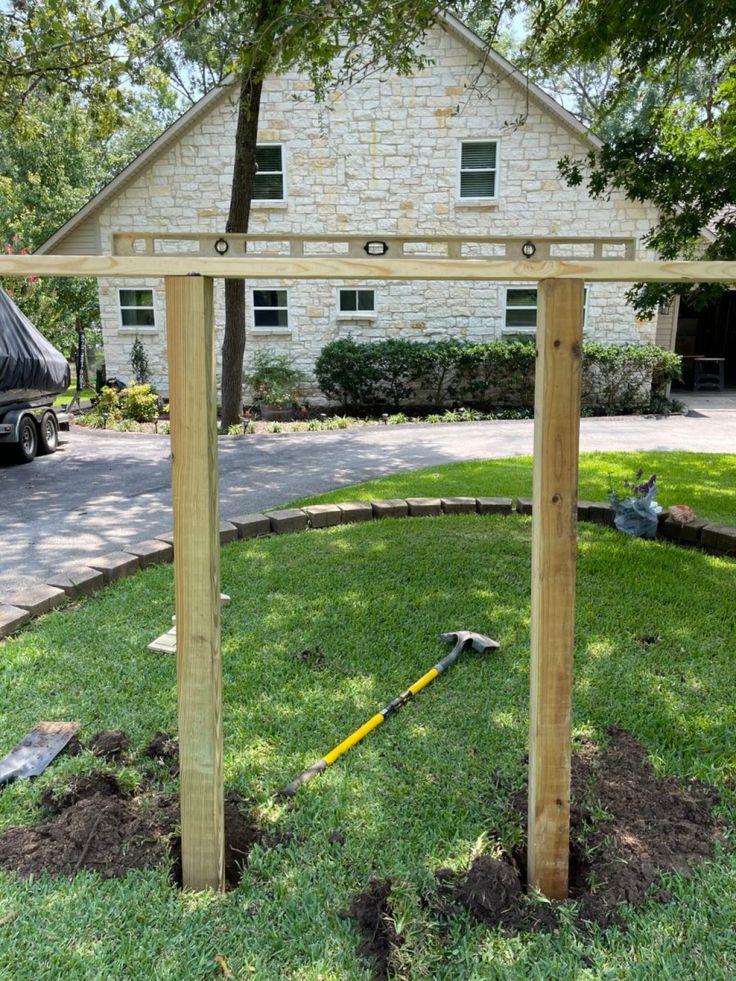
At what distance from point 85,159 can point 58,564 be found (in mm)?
25419

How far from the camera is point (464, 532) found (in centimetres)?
540

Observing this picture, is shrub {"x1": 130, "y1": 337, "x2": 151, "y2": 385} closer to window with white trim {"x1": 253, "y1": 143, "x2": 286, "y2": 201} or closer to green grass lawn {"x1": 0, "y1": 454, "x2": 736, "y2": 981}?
window with white trim {"x1": 253, "y1": 143, "x2": 286, "y2": 201}

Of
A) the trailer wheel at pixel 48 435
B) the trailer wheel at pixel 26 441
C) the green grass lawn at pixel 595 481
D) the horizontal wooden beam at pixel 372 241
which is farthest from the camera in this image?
the trailer wheel at pixel 48 435

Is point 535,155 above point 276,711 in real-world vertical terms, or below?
above

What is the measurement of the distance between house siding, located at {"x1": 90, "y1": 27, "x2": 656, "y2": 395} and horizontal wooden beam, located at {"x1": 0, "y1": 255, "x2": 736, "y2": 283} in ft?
45.5

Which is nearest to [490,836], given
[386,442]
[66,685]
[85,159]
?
[66,685]

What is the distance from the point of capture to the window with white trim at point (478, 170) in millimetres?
15406

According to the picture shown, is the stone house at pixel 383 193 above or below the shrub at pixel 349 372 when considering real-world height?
above

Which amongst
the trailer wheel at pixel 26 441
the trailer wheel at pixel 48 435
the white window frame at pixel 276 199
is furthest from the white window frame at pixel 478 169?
the trailer wheel at pixel 26 441

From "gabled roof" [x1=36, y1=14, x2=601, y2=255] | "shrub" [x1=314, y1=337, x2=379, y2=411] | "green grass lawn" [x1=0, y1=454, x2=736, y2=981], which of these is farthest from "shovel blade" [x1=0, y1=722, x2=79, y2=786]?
"gabled roof" [x1=36, y1=14, x2=601, y2=255]

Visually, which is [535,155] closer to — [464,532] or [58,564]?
[464,532]

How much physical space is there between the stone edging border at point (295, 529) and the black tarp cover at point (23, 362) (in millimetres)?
4147

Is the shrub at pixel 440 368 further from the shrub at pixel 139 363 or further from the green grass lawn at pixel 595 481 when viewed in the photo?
the green grass lawn at pixel 595 481

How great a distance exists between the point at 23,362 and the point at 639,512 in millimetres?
7256
